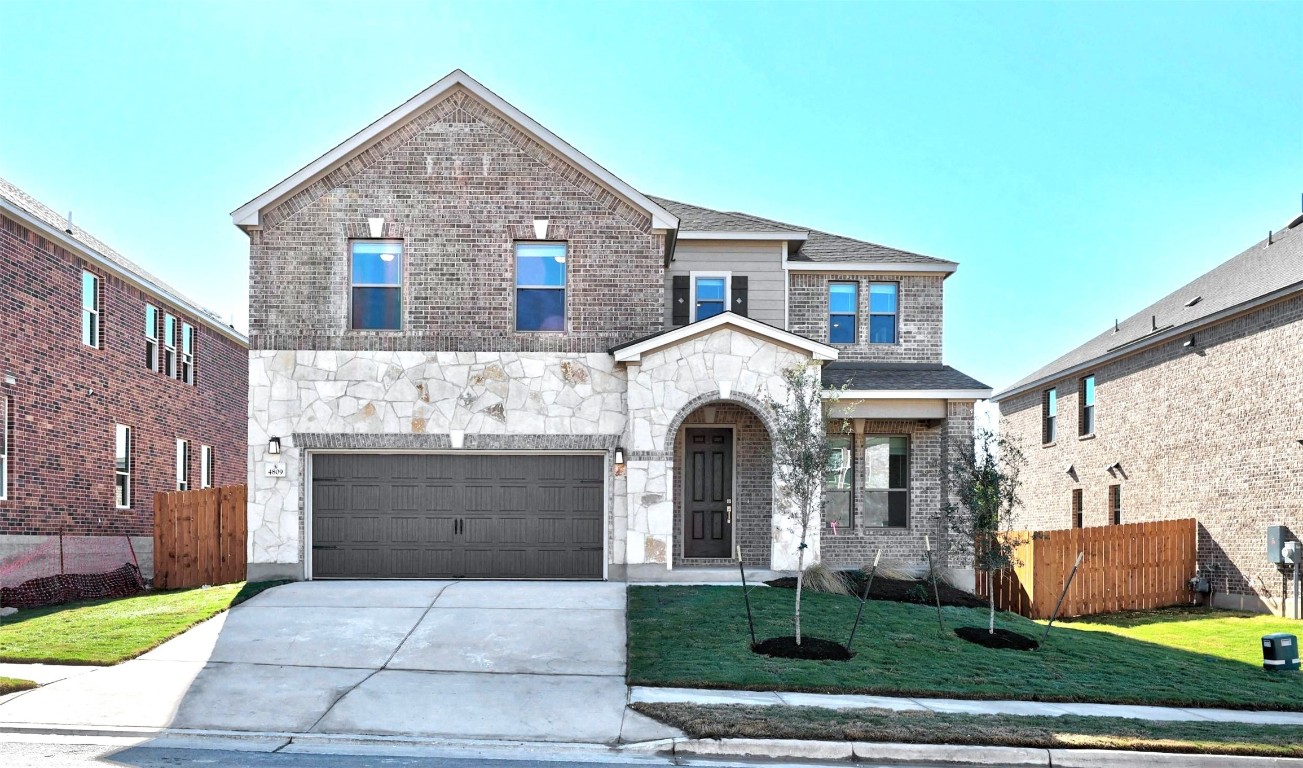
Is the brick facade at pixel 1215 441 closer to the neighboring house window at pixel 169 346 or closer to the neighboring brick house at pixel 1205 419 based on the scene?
the neighboring brick house at pixel 1205 419

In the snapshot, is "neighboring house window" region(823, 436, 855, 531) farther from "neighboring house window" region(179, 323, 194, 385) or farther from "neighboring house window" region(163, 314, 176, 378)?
"neighboring house window" region(179, 323, 194, 385)

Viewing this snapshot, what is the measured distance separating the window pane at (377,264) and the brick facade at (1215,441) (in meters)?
11.1

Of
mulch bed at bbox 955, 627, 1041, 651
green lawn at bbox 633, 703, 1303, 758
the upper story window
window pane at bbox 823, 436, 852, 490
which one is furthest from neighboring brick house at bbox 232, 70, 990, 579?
the upper story window

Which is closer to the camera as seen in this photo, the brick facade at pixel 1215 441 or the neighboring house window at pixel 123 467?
the brick facade at pixel 1215 441

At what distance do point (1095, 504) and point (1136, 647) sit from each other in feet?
41.5

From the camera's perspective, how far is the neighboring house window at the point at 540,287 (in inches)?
707

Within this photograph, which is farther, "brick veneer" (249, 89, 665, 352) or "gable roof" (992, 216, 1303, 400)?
"gable roof" (992, 216, 1303, 400)

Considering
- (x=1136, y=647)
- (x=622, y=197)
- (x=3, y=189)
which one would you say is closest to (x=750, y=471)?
(x=622, y=197)

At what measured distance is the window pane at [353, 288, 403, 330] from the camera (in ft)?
58.4

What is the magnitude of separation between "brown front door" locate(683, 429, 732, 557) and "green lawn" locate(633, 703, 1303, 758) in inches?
353

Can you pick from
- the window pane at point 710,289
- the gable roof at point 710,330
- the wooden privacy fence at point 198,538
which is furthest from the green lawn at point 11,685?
the window pane at point 710,289

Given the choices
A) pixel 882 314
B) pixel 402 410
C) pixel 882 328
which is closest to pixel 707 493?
pixel 882 328

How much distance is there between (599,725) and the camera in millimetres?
9781

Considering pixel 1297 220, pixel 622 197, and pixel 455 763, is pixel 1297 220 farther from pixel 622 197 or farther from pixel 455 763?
pixel 455 763
